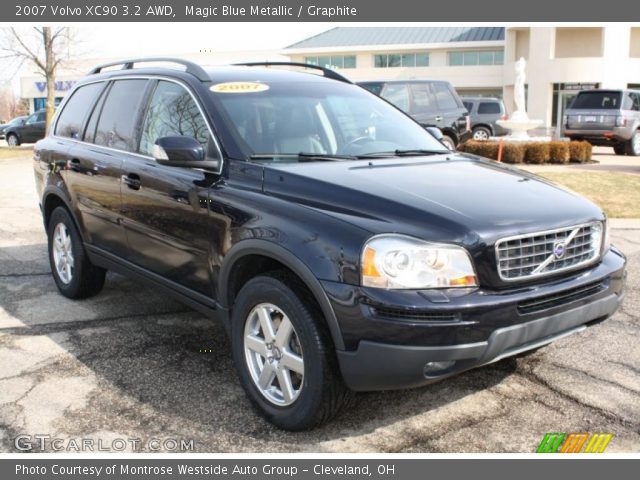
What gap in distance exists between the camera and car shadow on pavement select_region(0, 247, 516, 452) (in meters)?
3.43

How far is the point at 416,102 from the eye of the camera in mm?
17125

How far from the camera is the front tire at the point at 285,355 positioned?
314 cm

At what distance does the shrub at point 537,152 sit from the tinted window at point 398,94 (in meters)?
3.25

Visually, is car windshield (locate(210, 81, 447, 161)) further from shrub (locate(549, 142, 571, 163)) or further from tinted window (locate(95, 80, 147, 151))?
shrub (locate(549, 142, 571, 163))

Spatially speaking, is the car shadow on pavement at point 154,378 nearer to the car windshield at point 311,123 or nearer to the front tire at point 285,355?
the front tire at point 285,355

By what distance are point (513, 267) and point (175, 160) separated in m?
1.90

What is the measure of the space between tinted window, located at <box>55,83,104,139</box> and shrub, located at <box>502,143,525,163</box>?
13177 millimetres

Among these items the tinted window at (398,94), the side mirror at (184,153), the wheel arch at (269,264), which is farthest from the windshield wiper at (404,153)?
the tinted window at (398,94)

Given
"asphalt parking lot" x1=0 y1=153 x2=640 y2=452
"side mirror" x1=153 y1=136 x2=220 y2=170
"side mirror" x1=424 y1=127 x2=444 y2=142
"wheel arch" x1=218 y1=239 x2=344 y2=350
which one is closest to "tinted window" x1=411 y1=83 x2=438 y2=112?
"side mirror" x1=424 y1=127 x2=444 y2=142

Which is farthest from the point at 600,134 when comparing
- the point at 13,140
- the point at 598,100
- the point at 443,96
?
the point at 13,140

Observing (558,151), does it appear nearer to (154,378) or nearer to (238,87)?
(238,87)

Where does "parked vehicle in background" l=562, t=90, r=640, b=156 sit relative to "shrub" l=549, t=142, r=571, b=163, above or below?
above

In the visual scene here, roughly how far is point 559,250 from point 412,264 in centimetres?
81
